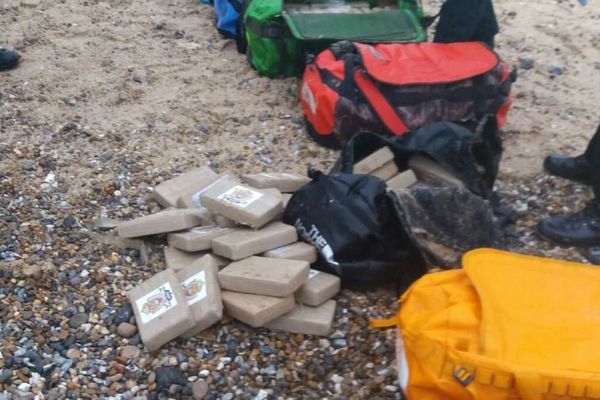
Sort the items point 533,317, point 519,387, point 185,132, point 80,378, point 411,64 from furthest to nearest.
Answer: point 185,132 < point 411,64 < point 80,378 < point 533,317 < point 519,387

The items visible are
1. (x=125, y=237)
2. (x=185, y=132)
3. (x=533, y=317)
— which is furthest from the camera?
(x=185, y=132)

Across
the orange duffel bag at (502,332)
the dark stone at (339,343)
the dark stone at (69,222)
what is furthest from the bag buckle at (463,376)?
the dark stone at (69,222)

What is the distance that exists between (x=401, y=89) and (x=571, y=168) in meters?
0.87

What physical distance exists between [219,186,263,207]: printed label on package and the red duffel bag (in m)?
Answer: 0.84

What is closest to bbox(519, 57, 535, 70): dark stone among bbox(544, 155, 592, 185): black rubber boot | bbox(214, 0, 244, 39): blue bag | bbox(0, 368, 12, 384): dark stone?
bbox(544, 155, 592, 185): black rubber boot

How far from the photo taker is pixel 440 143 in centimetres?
327

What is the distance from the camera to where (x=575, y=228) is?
3.37 meters

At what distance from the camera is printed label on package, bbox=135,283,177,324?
2.80 m

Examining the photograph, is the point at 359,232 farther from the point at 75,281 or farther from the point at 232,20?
the point at 232,20

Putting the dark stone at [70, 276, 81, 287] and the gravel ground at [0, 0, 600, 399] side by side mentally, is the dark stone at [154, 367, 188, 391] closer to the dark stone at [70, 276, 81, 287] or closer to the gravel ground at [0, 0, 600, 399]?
the gravel ground at [0, 0, 600, 399]

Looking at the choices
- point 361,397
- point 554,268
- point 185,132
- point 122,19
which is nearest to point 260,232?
point 361,397

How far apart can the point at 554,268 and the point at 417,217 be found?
578mm

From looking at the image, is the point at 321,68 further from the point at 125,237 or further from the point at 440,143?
the point at 125,237

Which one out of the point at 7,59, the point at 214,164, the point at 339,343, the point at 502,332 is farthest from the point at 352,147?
the point at 7,59
